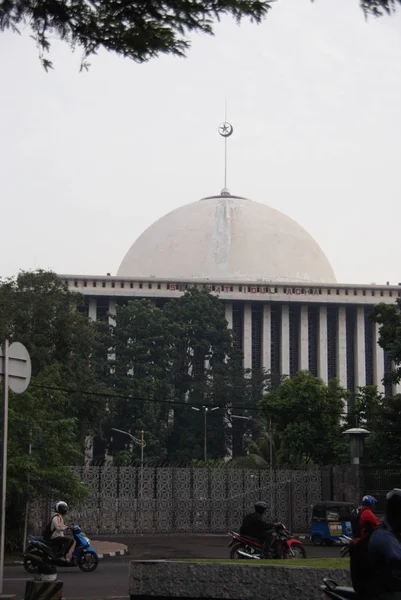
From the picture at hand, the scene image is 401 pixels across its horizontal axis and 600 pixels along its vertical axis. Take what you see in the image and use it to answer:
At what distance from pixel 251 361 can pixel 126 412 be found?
1741cm

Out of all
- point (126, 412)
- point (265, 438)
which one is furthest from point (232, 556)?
point (126, 412)

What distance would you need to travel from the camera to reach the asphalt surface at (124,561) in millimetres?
13734

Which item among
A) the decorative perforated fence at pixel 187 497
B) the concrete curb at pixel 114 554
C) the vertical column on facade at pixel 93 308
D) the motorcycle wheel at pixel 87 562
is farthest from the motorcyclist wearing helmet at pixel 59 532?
the vertical column on facade at pixel 93 308

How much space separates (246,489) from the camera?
3228cm

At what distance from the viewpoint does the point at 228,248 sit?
271ft

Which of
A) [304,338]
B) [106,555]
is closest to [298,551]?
[106,555]

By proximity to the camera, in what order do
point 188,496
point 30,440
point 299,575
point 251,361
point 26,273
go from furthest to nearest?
point 251,361 < point 26,273 < point 188,496 < point 30,440 < point 299,575

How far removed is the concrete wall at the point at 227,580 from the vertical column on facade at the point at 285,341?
66.2 metres

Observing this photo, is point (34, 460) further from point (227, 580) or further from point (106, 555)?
point (227, 580)

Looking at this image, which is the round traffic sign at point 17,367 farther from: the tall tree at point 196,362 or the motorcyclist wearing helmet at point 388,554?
the tall tree at point 196,362

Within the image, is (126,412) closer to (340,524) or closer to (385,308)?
(385,308)

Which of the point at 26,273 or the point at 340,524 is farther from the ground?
the point at 26,273

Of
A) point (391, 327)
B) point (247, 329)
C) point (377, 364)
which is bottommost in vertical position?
point (391, 327)

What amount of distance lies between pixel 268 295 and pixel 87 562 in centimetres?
5939
